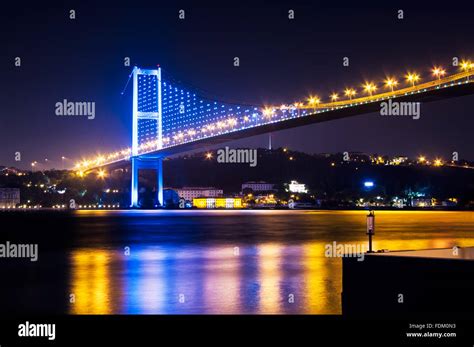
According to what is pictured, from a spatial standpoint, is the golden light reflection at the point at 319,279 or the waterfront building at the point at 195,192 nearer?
the golden light reflection at the point at 319,279

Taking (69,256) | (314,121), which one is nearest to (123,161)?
(314,121)

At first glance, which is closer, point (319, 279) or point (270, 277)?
point (319, 279)

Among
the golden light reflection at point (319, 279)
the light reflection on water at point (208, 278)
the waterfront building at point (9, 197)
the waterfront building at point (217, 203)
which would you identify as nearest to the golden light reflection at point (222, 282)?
the light reflection on water at point (208, 278)

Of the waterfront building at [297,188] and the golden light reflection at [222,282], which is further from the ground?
the waterfront building at [297,188]

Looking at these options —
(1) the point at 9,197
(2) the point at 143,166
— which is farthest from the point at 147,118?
(1) the point at 9,197

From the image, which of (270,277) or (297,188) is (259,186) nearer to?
(297,188)

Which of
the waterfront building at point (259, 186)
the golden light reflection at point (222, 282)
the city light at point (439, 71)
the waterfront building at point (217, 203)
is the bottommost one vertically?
the golden light reflection at point (222, 282)

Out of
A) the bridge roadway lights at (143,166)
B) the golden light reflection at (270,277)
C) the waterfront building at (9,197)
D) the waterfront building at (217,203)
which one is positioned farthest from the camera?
the waterfront building at (9,197)

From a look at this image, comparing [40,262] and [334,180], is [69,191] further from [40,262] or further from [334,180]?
[40,262]

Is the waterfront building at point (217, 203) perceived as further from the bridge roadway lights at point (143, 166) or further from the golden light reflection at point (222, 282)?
the golden light reflection at point (222, 282)

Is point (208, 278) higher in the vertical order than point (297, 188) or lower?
lower

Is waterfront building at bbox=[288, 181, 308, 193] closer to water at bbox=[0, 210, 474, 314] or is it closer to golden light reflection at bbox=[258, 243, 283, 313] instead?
water at bbox=[0, 210, 474, 314]

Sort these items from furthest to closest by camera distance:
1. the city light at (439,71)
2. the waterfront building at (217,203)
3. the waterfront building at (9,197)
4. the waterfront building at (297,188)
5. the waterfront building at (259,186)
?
1. the waterfront building at (259,186)
2. the waterfront building at (297,188)
3. the waterfront building at (9,197)
4. the waterfront building at (217,203)
5. the city light at (439,71)
